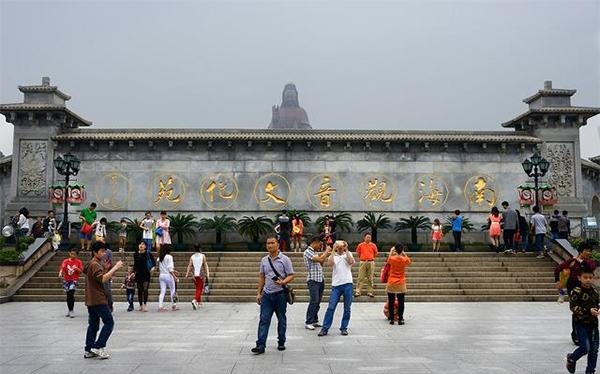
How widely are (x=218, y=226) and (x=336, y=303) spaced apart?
1402cm

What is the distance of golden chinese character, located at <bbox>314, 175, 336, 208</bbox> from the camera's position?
25250mm

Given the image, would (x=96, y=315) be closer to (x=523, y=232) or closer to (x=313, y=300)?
(x=313, y=300)

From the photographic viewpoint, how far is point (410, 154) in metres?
25.7

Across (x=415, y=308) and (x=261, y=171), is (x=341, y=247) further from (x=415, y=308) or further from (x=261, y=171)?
(x=261, y=171)

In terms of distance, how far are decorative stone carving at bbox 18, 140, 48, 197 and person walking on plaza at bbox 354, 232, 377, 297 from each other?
1581 cm

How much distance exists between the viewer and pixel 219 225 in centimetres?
2325

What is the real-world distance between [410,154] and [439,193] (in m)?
2.10

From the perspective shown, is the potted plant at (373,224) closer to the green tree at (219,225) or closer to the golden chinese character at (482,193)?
the golden chinese character at (482,193)

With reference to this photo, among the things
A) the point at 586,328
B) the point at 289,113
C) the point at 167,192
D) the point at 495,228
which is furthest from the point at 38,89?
the point at 289,113

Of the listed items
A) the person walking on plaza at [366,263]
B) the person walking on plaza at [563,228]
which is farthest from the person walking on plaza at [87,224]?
the person walking on plaza at [563,228]

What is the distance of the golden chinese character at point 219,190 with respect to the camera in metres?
25.2

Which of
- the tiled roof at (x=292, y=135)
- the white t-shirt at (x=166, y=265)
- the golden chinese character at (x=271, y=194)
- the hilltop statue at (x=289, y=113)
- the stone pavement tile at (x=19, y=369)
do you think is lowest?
the stone pavement tile at (x=19, y=369)

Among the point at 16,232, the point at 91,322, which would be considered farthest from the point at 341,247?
the point at 16,232

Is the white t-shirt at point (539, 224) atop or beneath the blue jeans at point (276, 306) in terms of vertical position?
atop
